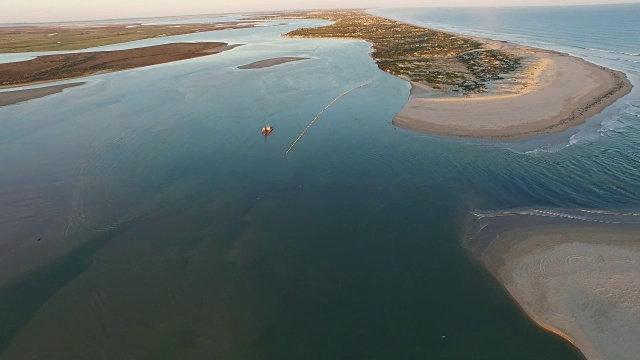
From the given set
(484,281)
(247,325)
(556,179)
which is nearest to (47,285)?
(247,325)

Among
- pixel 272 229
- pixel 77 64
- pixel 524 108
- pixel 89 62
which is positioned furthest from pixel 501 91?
pixel 89 62

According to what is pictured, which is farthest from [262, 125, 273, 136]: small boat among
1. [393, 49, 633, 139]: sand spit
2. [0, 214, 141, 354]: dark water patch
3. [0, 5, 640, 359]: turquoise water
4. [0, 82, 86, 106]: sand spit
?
[0, 82, 86, 106]: sand spit

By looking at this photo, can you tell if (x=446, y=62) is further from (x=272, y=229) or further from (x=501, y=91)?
(x=272, y=229)

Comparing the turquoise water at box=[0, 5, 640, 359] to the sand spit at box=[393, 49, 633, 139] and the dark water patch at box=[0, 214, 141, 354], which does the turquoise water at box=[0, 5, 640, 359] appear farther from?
the sand spit at box=[393, 49, 633, 139]

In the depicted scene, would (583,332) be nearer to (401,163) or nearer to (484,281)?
(484,281)

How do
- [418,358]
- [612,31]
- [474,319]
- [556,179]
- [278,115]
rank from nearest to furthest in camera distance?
[418,358]
[474,319]
[556,179]
[278,115]
[612,31]
